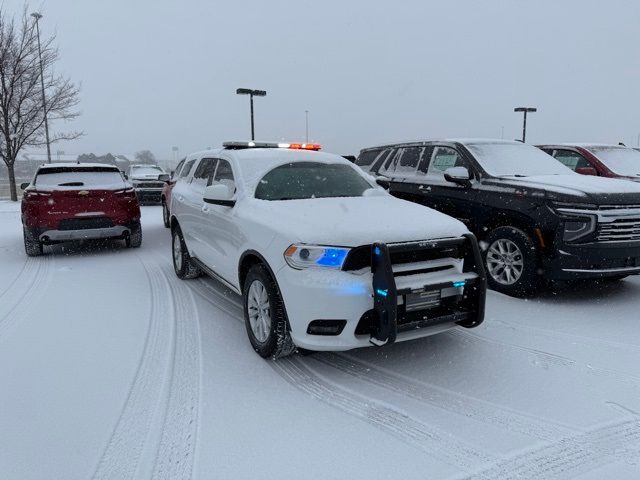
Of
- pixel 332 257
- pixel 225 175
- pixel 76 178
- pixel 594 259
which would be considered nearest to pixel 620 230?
pixel 594 259

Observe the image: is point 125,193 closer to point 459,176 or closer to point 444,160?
point 444,160

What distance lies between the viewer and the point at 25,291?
6086 mm

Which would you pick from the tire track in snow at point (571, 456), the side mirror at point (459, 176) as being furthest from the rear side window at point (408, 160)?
the tire track in snow at point (571, 456)

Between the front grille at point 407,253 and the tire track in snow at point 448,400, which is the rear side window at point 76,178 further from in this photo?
the front grille at point 407,253

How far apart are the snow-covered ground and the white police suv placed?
42 centimetres

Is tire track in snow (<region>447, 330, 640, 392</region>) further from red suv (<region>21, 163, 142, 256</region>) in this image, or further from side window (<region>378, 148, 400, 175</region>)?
red suv (<region>21, 163, 142, 256</region>)

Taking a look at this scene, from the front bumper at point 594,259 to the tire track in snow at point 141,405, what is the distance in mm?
4070

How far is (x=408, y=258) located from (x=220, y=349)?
1.87 meters

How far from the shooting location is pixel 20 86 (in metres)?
19.8

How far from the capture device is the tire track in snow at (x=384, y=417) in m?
2.70

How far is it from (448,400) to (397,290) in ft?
2.78

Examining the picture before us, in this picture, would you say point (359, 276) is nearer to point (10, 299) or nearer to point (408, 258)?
point (408, 258)

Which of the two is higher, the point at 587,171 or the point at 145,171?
the point at 587,171

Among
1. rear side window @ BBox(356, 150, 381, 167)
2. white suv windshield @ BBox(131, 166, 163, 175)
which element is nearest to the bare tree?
white suv windshield @ BBox(131, 166, 163, 175)
